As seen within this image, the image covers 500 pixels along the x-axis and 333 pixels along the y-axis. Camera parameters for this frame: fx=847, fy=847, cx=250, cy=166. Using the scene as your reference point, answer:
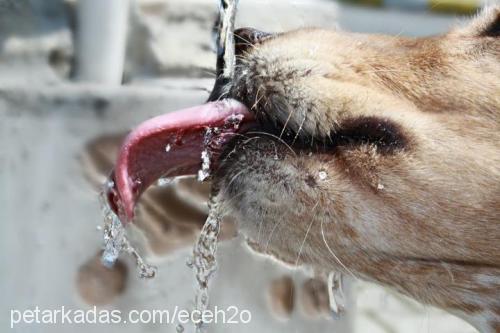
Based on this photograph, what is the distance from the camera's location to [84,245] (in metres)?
3.04

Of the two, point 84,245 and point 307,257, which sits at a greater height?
point 307,257

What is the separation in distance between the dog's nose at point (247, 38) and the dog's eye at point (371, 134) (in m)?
0.33

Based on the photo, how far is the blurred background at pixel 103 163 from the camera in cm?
299

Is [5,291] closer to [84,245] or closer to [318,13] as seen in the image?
[84,245]

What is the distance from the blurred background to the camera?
2990 mm

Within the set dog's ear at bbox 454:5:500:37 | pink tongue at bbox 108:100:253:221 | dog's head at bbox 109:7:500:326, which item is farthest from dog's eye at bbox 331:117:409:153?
dog's ear at bbox 454:5:500:37

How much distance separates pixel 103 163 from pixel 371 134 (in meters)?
1.47

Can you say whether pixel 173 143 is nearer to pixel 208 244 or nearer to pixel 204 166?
pixel 204 166

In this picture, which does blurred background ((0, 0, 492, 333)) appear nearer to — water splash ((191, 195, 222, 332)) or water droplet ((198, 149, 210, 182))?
water splash ((191, 195, 222, 332))

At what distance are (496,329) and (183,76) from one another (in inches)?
68.1

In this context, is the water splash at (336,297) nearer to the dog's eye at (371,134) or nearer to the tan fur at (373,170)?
the tan fur at (373,170)

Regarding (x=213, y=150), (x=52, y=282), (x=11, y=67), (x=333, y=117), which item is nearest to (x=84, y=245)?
(x=52, y=282)

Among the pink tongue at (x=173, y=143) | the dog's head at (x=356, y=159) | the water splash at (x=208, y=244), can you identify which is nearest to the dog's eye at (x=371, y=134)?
the dog's head at (x=356, y=159)

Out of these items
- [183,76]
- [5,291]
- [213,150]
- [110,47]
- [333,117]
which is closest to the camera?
[333,117]
